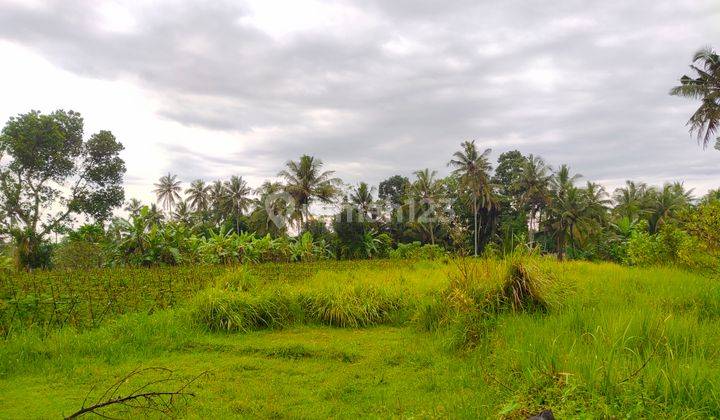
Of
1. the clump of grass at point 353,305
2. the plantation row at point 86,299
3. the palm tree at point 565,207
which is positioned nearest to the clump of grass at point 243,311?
the clump of grass at point 353,305

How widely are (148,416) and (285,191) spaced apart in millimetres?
29434

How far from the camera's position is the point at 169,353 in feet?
19.1

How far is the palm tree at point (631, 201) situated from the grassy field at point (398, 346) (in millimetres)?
33364

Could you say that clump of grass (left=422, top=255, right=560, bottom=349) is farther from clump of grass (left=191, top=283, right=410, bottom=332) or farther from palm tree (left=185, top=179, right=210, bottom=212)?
palm tree (left=185, top=179, right=210, bottom=212)

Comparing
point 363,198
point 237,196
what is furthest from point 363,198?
point 237,196

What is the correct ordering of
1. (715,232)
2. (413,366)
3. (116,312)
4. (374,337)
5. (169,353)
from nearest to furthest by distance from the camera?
(413,366) → (169,353) → (374,337) → (116,312) → (715,232)

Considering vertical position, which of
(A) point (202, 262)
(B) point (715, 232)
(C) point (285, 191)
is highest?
(C) point (285, 191)

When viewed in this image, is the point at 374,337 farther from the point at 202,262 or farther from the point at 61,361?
the point at 202,262

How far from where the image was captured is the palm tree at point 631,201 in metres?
37.9

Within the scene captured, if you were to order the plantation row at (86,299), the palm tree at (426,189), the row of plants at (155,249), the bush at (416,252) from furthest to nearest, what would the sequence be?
the palm tree at (426,189)
the bush at (416,252)
the row of plants at (155,249)
the plantation row at (86,299)

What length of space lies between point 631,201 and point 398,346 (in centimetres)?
4232

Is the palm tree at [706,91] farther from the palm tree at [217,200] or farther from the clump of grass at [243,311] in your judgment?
the palm tree at [217,200]

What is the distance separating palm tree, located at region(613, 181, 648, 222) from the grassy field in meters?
33.4

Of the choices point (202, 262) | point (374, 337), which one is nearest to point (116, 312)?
point (374, 337)
